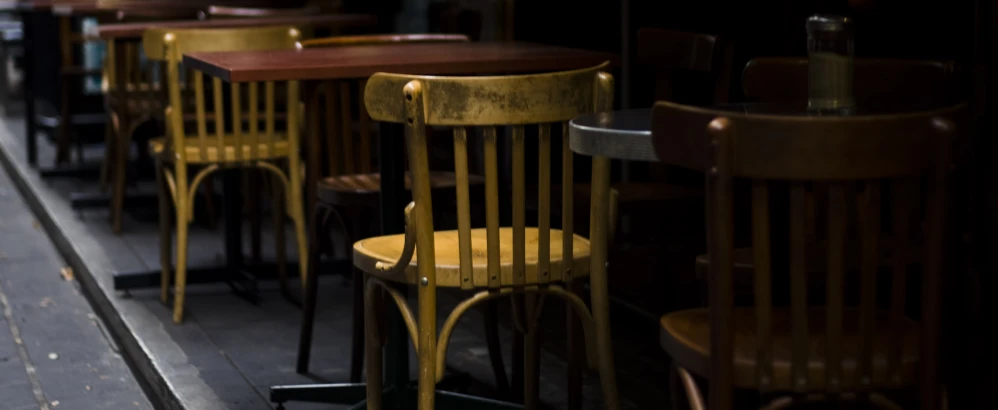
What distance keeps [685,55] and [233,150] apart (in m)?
1.50

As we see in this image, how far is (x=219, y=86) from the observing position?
13.9ft

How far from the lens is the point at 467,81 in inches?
103

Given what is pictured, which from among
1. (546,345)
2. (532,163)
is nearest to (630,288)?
(546,345)

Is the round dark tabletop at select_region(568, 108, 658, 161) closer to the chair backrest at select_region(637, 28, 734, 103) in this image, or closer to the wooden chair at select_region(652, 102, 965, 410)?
the wooden chair at select_region(652, 102, 965, 410)

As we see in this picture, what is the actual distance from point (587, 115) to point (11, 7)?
5.71m

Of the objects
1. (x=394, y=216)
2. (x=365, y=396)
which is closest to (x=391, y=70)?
(x=394, y=216)

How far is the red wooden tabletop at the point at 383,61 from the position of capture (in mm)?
3297

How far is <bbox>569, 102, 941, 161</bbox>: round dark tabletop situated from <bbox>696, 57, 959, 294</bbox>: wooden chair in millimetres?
114

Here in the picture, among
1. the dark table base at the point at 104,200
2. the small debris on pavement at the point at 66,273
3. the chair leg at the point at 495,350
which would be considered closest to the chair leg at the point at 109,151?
the dark table base at the point at 104,200

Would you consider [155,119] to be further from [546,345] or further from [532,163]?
Answer: [546,345]

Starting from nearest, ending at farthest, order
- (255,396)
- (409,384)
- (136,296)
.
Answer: (409,384), (255,396), (136,296)

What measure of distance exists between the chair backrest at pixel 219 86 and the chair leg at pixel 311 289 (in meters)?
0.58

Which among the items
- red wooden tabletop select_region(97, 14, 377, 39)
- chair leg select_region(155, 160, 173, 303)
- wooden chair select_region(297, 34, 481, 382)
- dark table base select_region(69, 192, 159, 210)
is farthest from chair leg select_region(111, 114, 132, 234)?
wooden chair select_region(297, 34, 481, 382)

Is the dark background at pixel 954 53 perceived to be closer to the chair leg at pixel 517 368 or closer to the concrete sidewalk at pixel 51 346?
the chair leg at pixel 517 368
